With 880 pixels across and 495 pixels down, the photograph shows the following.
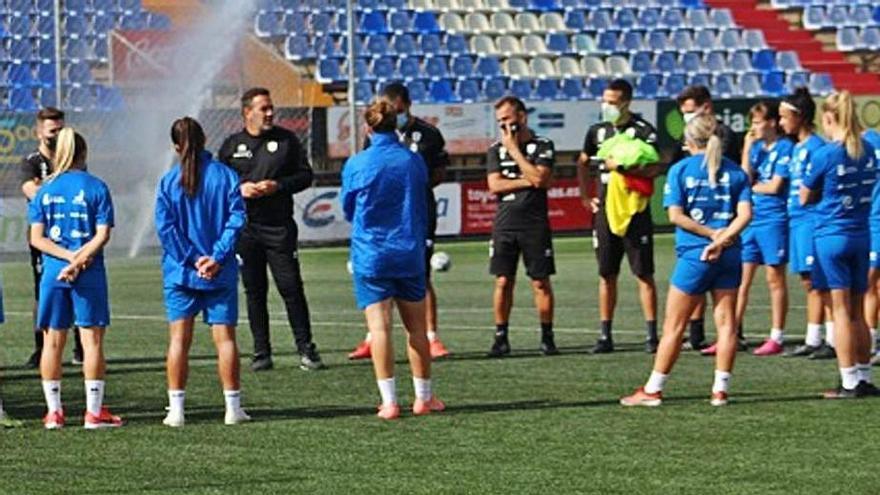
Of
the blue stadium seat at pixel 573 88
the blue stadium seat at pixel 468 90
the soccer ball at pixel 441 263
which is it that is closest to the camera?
the soccer ball at pixel 441 263

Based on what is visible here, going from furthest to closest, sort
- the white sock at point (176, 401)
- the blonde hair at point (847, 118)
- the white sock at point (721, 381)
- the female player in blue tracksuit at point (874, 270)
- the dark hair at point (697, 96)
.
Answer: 1. the dark hair at point (697, 96)
2. the female player in blue tracksuit at point (874, 270)
3. the blonde hair at point (847, 118)
4. the white sock at point (721, 381)
5. the white sock at point (176, 401)

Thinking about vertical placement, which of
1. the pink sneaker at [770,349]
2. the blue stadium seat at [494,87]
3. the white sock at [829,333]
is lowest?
the pink sneaker at [770,349]

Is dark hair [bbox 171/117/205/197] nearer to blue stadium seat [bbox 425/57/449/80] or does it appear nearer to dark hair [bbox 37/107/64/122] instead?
dark hair [bbox 37/107/64/122]

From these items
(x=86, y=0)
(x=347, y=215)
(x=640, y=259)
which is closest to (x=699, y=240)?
(x=347, y=215)

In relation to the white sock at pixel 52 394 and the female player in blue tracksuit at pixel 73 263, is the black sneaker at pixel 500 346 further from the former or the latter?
the white sock at pixel 52 394

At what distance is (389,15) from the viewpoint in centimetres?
3888

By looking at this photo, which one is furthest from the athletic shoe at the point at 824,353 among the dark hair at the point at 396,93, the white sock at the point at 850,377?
the dark hair at the point at 396,93

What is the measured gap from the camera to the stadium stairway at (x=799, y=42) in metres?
41.6

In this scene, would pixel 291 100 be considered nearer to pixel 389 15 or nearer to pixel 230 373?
pixel 389 15

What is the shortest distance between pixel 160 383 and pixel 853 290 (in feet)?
15.9

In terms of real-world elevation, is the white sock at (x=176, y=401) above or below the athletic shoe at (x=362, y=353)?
above

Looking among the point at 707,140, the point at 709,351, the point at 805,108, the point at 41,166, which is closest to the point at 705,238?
the point at 707,140

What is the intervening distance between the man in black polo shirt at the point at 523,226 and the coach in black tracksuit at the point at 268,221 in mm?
1743

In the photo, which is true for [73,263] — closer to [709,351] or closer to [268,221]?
[268,221]
